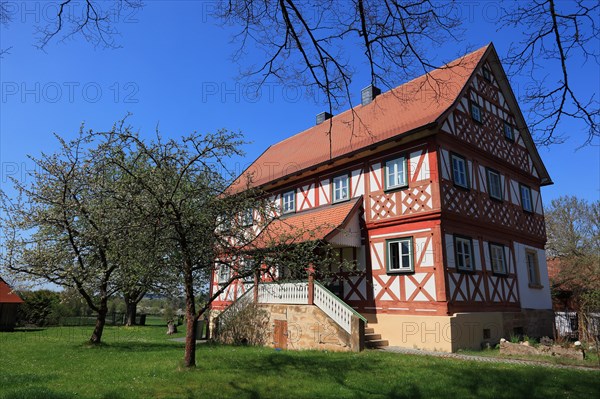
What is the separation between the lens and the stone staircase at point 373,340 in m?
12.3

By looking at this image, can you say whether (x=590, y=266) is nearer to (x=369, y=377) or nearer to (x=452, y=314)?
(x=452, y=314)

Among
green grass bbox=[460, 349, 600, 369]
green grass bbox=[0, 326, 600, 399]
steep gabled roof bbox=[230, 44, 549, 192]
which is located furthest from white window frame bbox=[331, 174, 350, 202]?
green grass bbox=[0, 326, 600, 399]

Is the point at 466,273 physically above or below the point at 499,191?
below

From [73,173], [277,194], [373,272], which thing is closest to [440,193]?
[373,272]

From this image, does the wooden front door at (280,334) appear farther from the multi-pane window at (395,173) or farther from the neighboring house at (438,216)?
the multi-pane window at (395,173)

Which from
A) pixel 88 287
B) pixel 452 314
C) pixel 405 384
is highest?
pixel 88 287

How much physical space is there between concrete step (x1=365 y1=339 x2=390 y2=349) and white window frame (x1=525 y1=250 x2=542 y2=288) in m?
7.87

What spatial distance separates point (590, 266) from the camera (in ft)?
66.4

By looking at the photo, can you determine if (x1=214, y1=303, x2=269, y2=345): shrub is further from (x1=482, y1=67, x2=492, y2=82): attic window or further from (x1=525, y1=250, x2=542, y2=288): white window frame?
(x1=482, y1=67, x2=492, y2=82): attic window

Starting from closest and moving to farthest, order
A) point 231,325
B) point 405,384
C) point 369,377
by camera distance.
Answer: point 405,384 → point 369,377 → point 231,325

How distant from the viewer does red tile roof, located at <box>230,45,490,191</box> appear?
14008mm

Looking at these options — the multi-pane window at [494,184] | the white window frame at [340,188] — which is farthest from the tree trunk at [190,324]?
the multi-pane window at [494,184]

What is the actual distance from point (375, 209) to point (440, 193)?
2.53 meters

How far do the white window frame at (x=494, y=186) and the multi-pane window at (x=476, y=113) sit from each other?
2.00 metres
